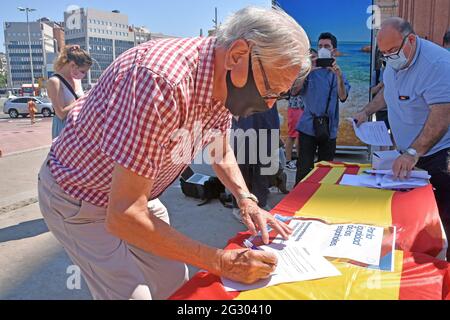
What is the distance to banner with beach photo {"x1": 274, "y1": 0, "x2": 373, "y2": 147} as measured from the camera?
18.7 feet

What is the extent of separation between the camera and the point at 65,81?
3221mm

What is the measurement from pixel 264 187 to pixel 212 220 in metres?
0.59

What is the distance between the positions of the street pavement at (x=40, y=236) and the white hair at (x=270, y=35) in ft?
5.81

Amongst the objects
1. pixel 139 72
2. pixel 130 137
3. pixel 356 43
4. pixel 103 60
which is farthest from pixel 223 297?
pixel 103 60

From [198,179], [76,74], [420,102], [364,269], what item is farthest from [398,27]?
[198,179]

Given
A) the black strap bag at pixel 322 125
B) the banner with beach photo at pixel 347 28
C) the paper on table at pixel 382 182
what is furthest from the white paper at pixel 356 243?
the banner with beach photo at pixel 347 28

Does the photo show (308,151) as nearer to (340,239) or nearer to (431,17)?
(340,239)

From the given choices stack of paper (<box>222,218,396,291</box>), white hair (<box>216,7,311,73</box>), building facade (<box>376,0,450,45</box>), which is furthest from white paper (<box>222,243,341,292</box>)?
building facade (<box>376,0,450,45</box>)

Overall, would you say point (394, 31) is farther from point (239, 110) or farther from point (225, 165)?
point (239, 110)

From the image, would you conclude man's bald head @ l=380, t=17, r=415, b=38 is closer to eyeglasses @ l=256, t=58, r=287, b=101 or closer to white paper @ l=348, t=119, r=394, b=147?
white paper @ l=348, t=119, r=394, b=147

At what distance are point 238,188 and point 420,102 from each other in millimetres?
1301

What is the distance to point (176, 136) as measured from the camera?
105 centimetres

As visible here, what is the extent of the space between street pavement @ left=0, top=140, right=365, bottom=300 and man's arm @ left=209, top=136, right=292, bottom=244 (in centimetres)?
112

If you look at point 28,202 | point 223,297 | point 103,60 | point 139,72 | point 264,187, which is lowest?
point 28,202
